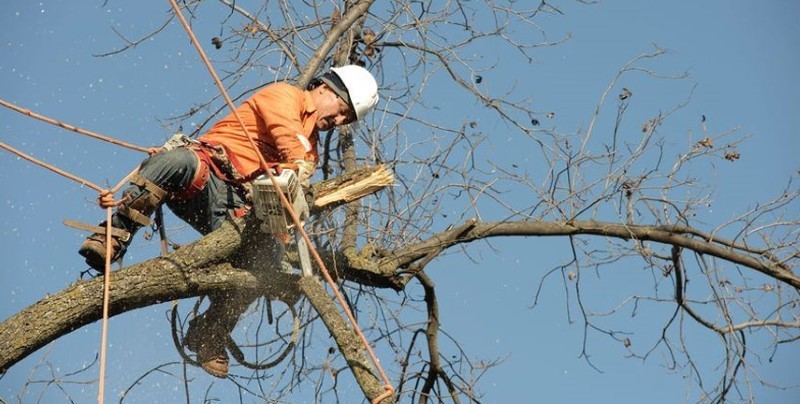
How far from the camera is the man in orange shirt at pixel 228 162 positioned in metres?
5.68

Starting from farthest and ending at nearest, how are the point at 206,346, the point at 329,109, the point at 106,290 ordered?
the point at 329,109
the point at 206,346
the point at 106,290

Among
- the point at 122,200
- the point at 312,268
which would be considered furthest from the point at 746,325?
the point at 122,200

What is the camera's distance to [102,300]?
17.7 ft

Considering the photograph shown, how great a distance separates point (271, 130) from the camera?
6.04 m

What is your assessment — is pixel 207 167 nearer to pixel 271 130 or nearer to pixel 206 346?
pixel 271 130

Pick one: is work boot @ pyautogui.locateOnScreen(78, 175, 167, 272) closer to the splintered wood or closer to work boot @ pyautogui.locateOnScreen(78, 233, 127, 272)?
work boot @ pyautogui.locateOnScreen(78, 233, 127, 272)

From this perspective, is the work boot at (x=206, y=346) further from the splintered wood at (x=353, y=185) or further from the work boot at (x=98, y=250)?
the splintered wood at (x=353, y=185)

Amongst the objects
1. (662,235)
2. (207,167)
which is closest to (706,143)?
(662,235)

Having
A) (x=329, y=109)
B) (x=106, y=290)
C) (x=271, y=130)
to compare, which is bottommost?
(x=106, y=290)

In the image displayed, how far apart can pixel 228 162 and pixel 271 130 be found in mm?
263

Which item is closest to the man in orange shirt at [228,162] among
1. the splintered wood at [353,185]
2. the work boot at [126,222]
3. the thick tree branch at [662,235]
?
the work boot at [126,222]

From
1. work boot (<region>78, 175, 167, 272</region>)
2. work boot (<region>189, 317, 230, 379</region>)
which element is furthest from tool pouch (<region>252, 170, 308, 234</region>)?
work boot (<region>189, 317, 230, 379</region>)

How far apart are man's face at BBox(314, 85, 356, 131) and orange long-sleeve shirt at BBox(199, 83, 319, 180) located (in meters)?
0.08

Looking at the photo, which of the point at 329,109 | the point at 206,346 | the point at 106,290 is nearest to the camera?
the point at 106,290
